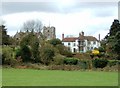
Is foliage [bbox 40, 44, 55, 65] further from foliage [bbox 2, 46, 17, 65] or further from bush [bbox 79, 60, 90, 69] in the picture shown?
foliage [bbox 2, 46, 17, 65]

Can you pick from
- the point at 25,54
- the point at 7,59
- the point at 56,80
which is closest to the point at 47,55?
the point at 25,54

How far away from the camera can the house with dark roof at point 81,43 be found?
9538 cm

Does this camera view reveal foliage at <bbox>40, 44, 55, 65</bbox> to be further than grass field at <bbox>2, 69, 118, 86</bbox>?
Yes

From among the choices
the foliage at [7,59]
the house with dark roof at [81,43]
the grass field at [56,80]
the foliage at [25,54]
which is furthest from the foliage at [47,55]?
the house with dark roof at [81,43]

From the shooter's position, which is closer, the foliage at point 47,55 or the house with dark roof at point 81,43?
the foliage at point 47,55

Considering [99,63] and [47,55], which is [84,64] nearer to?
[99,63]

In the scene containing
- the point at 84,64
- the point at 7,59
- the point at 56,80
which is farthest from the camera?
the point at 84,64

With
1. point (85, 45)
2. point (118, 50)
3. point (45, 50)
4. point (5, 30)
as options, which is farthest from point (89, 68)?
point (85, 45)

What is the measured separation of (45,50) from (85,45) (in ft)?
187

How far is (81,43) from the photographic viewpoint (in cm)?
9575

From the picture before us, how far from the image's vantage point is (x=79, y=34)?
9631 cm

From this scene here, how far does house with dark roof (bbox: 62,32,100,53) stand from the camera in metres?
95.4

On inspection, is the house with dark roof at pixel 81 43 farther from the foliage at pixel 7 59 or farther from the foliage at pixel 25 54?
the foliage at pixel 7 59

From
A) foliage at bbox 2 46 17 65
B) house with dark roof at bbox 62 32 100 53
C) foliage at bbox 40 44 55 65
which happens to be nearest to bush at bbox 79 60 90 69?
foliage at bbox 40 44 55 65
